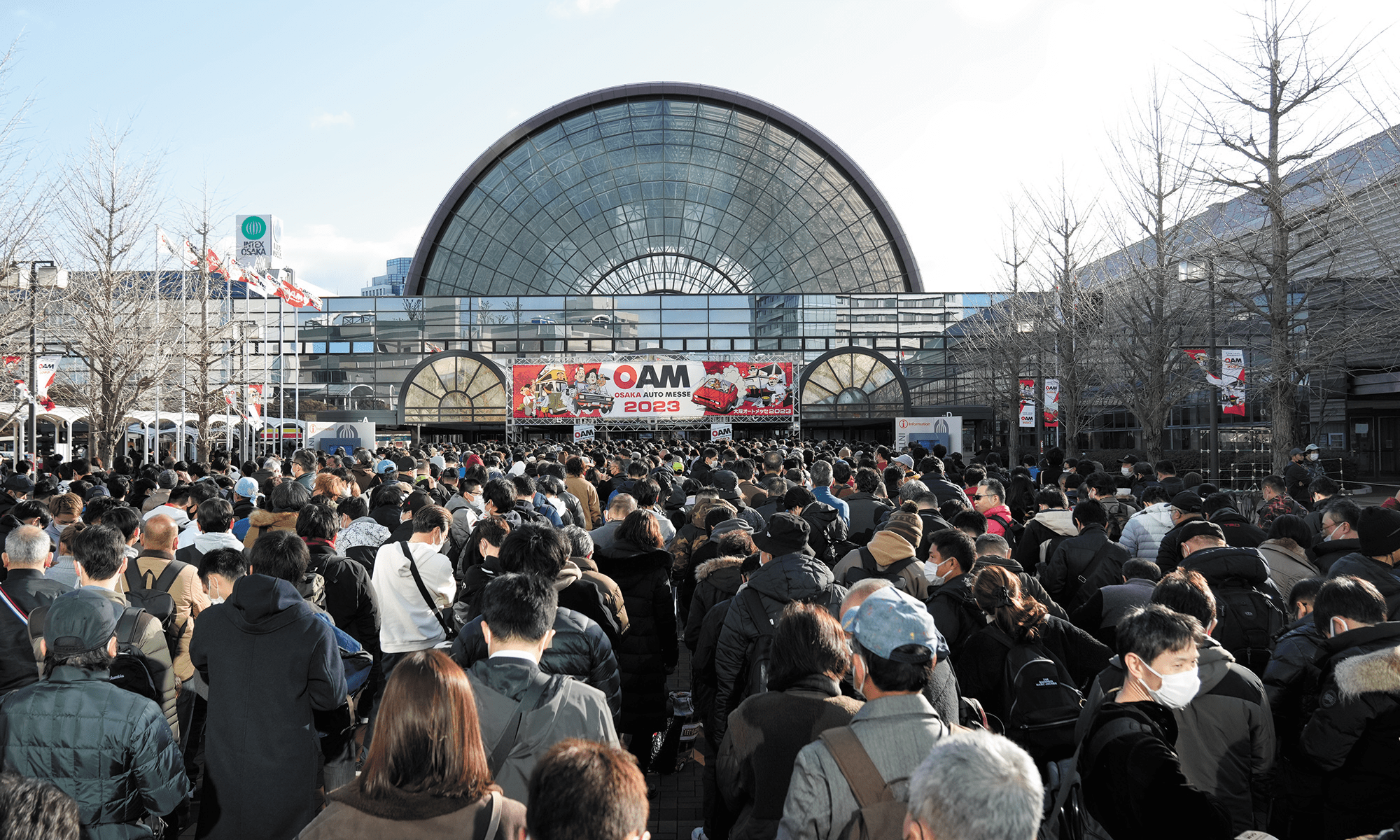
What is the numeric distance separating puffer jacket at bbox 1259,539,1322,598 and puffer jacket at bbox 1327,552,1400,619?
0.56m

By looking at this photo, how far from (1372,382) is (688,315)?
28.9 meters

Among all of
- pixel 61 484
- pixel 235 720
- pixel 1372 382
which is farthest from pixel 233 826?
pixel 1372 382

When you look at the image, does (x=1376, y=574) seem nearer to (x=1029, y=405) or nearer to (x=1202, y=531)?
(x=1202, y=531)

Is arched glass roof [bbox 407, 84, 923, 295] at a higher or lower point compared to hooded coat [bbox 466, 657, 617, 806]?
higher

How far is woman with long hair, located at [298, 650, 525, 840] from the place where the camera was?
7.76 ft

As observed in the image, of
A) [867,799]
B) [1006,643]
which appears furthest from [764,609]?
[867,799]

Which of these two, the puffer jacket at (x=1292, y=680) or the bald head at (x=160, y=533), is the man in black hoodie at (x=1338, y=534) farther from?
the bald head at (x=160, y=533)

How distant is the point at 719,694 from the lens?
15.4 ft

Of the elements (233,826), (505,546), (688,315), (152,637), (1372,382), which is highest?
(688,315)

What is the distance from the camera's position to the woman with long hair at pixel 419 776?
237 centimetres

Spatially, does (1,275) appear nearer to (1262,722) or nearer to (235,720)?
(235,720)

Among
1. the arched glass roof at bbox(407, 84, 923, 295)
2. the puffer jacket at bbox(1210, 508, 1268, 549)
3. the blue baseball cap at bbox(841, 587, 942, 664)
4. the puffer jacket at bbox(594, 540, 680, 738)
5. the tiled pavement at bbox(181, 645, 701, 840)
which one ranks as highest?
the arched glass roof at bbox(407, 84, 923, 295)

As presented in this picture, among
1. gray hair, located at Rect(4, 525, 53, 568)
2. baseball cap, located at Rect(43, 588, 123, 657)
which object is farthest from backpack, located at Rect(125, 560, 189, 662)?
baseball cap, located at Rect(43, 588, 123, 657)

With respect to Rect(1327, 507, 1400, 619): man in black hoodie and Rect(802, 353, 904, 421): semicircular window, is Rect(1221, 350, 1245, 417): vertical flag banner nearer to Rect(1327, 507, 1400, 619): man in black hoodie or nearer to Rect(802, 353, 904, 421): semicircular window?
Rect(1327, 507, 1400, 619): man in black hoodie
